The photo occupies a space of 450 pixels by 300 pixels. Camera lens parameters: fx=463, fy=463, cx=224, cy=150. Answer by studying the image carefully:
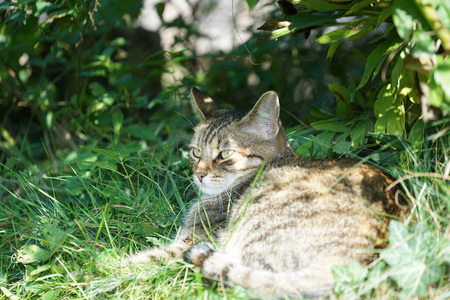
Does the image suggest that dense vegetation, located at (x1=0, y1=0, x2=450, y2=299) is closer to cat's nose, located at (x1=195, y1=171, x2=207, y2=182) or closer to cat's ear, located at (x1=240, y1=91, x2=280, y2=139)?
cat's nose, located at (x1=195, y1=171, x2=207, y2=182)

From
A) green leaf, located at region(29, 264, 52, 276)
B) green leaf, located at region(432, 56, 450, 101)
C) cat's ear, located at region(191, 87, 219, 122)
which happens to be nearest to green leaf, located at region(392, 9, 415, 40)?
green leaf, located at region(432, 56, 450, 101)

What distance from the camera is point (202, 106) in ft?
11.9

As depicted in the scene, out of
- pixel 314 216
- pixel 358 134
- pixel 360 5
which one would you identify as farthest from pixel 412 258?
pixel 360 5

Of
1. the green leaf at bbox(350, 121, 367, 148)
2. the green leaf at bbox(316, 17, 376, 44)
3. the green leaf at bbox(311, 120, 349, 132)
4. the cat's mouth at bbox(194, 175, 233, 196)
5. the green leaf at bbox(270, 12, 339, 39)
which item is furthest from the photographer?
the green leaf at bbox(311, 120, 349, 132)

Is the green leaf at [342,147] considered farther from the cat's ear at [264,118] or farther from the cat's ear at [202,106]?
the cat's ear at [202,106]

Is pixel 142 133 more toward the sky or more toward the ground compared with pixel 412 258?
more toward the ground

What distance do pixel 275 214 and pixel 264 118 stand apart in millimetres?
877

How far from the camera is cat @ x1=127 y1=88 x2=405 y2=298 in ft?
7.04

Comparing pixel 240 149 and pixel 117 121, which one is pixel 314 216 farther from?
pixel 117 121

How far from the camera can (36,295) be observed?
2527 millimetres

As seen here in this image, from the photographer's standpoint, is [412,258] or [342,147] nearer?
[412,258]

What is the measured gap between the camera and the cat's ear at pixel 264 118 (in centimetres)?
303

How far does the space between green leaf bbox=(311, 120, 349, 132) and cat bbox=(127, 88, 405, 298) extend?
27cm

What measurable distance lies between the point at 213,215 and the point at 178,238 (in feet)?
1.08
